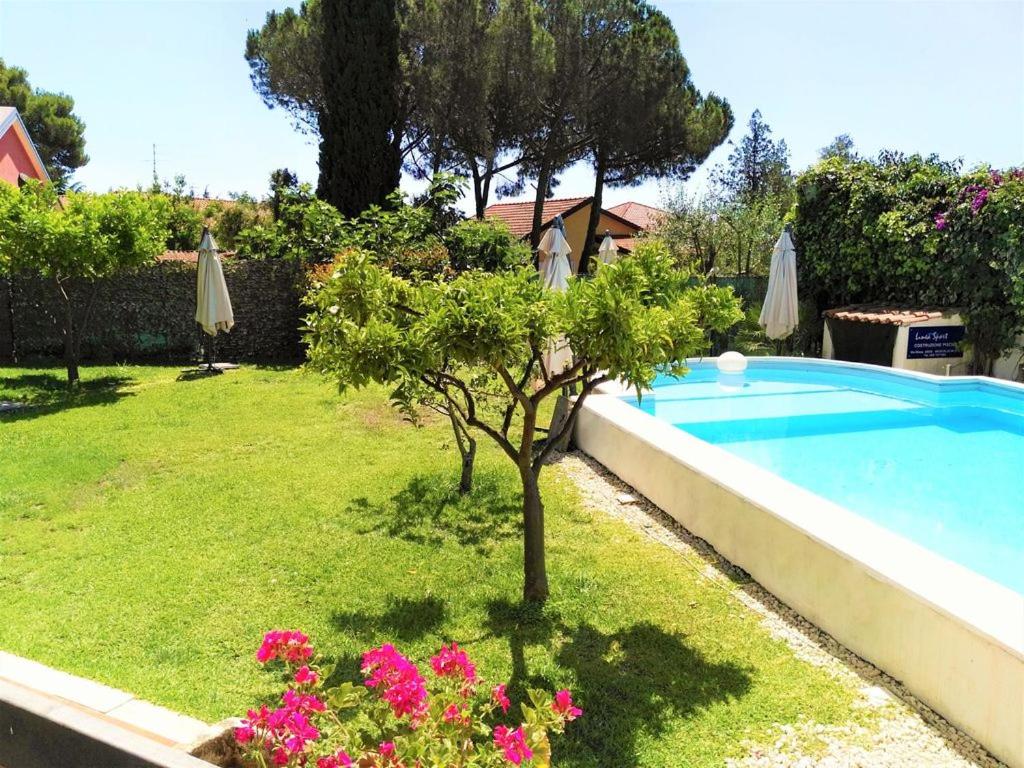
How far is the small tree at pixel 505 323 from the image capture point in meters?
3.69

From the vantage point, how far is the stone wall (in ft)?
50.0

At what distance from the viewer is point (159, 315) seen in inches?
619

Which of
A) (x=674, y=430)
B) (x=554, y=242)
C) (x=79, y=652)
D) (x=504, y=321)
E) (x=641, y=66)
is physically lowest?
(x=79, y=652)

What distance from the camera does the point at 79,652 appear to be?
4.14m

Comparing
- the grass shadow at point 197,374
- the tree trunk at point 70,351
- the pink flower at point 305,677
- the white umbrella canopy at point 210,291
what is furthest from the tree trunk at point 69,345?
the pink flower at point 305,677

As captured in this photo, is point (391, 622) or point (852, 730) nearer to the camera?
point (852, 730)

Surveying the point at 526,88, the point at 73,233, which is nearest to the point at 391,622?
the point at 73,233

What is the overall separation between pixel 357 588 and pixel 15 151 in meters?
32.0

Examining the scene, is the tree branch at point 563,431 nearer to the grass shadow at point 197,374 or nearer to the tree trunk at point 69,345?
the grass shadow at point 197,374

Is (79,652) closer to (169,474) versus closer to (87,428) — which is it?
(169,474)

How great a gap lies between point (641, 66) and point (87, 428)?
22.2 meters

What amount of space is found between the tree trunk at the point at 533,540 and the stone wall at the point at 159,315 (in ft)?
38.7

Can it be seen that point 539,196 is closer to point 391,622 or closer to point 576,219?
point 576,219

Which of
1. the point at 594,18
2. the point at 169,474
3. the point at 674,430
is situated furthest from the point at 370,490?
the point at 594,18
